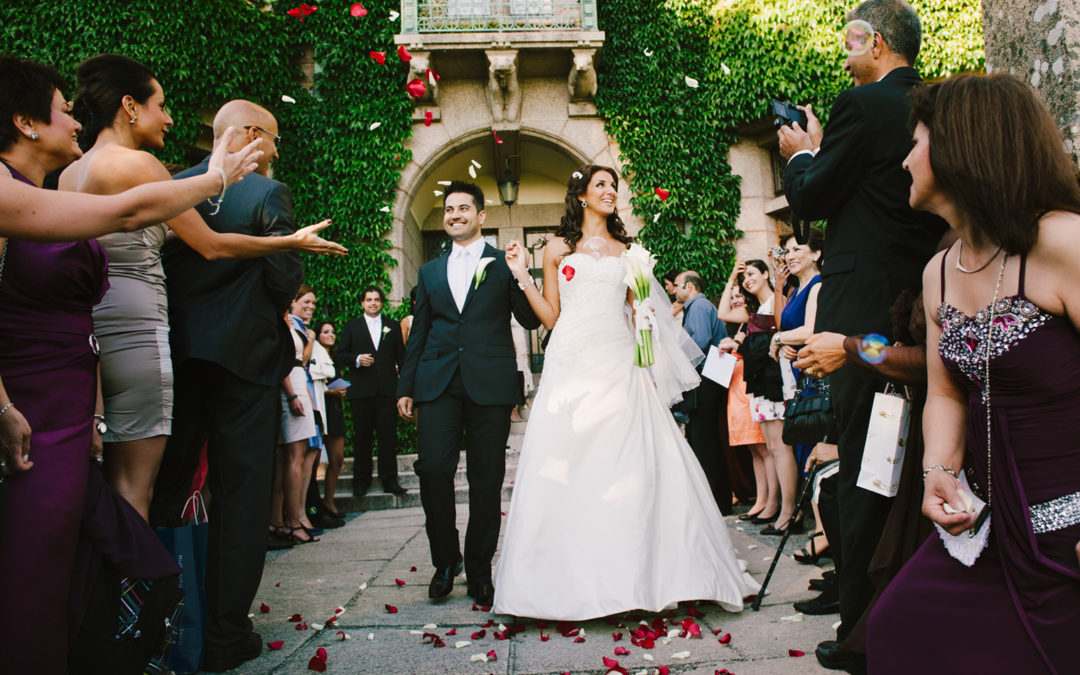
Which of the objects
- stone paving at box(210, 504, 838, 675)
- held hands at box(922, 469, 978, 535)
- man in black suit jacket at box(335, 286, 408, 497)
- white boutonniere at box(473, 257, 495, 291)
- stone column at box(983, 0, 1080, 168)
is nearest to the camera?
held hands at box(922, 469, 978, 535)

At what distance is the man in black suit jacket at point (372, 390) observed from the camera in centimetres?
818

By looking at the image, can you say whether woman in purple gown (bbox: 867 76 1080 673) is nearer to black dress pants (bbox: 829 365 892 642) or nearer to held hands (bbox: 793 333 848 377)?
held hands (bbox: 793 333 848 377)

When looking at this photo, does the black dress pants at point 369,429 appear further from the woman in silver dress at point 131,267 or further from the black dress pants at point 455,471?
the woman in silver dress at point 131,267

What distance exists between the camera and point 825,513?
3.45m

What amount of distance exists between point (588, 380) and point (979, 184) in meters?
2.37

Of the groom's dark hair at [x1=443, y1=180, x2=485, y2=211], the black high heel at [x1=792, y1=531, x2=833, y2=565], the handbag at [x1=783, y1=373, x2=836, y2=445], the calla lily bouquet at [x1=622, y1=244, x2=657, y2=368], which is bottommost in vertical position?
the black high heel at [x1=792, y1=531, x2=833, y2=565]

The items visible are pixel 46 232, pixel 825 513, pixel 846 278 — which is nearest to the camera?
pixel 46 232

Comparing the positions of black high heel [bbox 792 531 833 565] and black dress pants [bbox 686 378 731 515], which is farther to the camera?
black dress pants [bbox 686 378 731 515]

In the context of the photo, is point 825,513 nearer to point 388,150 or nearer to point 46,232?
point 46,232

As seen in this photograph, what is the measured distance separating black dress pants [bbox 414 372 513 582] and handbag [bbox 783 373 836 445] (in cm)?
150

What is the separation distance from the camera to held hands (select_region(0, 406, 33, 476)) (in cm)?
194

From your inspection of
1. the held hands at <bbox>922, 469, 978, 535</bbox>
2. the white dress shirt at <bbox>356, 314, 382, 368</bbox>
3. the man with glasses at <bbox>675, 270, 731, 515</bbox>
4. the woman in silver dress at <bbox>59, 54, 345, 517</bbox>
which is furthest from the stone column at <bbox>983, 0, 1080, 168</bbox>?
the white dress shirt at <bbox>356, 314, 382, 368</bbox>

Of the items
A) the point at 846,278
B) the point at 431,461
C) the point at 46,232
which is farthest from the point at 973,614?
the point at 431,461

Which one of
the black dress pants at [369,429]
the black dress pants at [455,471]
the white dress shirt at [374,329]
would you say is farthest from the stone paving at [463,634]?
the white dress shirt at [374,329]
